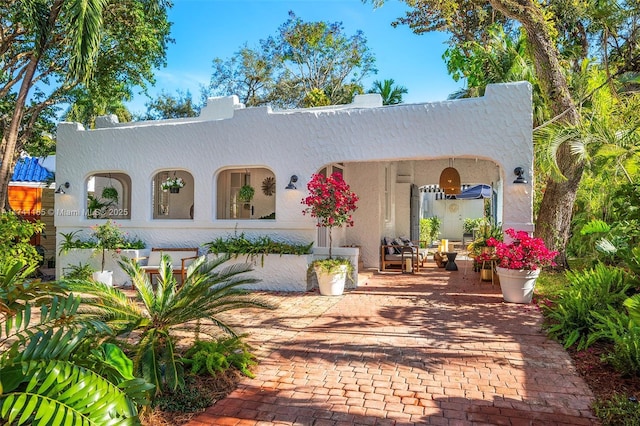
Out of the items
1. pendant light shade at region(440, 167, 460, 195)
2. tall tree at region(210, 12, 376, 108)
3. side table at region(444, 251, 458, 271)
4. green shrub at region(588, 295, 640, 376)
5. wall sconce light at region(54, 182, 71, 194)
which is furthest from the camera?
tall tree at region(210, 12, 376, 108)

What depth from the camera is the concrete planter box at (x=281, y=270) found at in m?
10.5

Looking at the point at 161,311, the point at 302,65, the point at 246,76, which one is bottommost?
the point at 161,311

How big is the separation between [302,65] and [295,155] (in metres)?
18.9

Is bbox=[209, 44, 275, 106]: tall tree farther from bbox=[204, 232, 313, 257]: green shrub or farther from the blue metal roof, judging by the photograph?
bbox=[204, 232, 313, 257]: green shrub

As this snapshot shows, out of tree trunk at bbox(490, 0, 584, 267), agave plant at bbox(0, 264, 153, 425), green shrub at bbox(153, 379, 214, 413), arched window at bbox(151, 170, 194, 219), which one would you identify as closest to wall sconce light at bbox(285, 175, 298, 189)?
tree trunk at bbox(490, 0, 584, 267)

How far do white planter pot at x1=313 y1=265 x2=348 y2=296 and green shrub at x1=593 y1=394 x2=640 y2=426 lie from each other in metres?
6.14

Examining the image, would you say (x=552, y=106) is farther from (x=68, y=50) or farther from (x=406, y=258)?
(x=68, y=50)

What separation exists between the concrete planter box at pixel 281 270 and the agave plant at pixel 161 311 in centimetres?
473

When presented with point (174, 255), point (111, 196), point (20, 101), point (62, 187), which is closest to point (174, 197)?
point (111, 196)

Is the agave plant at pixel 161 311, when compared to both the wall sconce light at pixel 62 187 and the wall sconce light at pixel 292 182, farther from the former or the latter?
the wall sconce light at pixel 62 187

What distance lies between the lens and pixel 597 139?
361 inches

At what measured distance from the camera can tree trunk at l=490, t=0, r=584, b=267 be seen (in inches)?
435

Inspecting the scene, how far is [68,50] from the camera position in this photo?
13.3 meters

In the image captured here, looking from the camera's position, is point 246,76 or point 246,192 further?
point 246,76
